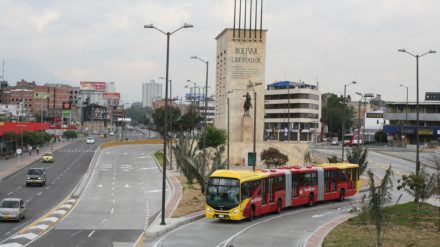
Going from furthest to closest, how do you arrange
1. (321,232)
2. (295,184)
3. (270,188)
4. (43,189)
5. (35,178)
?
(35,178), (43,189), (295,184), (270,188), (321,232)

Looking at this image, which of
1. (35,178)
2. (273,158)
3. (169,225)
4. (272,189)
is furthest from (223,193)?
(273,158)

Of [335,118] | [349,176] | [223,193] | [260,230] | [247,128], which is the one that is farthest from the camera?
[335,118]

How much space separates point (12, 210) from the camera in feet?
119

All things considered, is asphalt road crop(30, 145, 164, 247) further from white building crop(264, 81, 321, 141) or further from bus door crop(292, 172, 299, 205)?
white building crop(264, 81, 321, 141)

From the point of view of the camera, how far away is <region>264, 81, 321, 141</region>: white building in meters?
172

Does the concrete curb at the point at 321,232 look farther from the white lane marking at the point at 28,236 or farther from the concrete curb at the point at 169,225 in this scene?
the white lane marking at the point at 28,236

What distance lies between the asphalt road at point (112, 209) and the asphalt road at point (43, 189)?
1949 mm

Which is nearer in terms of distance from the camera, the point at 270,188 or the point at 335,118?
the point at 270,188

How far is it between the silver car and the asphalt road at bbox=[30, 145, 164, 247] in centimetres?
248

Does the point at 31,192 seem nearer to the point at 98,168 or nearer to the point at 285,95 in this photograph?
the point at 98,168

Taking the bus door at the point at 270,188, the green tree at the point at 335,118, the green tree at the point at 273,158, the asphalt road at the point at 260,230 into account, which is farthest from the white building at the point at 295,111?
the bus door at the point at 270,188

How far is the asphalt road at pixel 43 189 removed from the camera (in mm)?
38016

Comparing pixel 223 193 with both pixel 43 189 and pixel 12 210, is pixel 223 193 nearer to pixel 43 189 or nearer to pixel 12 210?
pixel 12 210

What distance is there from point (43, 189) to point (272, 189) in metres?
27.7
